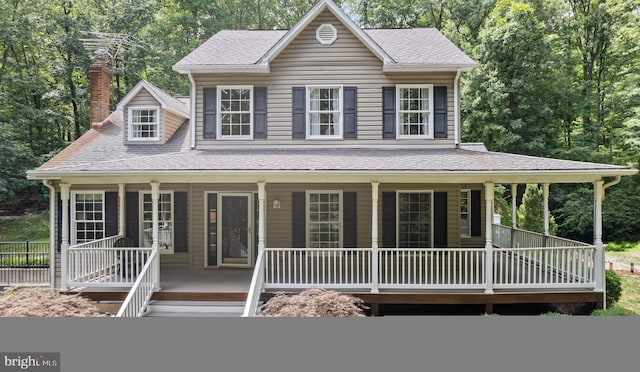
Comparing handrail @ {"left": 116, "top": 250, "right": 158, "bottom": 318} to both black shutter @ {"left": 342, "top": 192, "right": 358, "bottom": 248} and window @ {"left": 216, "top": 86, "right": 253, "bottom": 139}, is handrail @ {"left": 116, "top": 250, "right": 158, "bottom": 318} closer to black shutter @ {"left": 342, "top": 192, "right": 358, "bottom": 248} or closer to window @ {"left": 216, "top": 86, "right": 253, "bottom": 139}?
window @ {"left": 216, "top": 86, "right": 253, "bottom": 139}

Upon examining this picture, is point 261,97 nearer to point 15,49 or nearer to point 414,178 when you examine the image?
point 414,178

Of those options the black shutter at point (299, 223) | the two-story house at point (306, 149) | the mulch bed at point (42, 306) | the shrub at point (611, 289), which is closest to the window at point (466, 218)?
the two-story house at point (306, 149)

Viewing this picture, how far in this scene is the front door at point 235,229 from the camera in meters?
10.7

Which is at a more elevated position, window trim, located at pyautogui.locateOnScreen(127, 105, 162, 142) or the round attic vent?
the round attic vent

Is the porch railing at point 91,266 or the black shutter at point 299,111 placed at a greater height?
the black shutter at point 299,111

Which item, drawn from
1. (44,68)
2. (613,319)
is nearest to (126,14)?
(44,68)

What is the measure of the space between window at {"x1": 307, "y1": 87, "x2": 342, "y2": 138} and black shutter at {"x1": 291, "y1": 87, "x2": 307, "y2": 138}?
173mm

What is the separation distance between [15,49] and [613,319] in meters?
26.0

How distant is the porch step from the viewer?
780 centimetres

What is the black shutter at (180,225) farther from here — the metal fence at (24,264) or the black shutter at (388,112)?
the black shutter at (388,112)

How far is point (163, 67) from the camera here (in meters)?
21.2

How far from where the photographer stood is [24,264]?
44.4 ft

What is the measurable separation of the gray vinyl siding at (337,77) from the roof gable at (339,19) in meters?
0.18

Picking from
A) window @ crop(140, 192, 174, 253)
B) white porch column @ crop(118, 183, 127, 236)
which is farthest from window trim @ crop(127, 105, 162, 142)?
window @ crop(140, 192, 174, 253)
